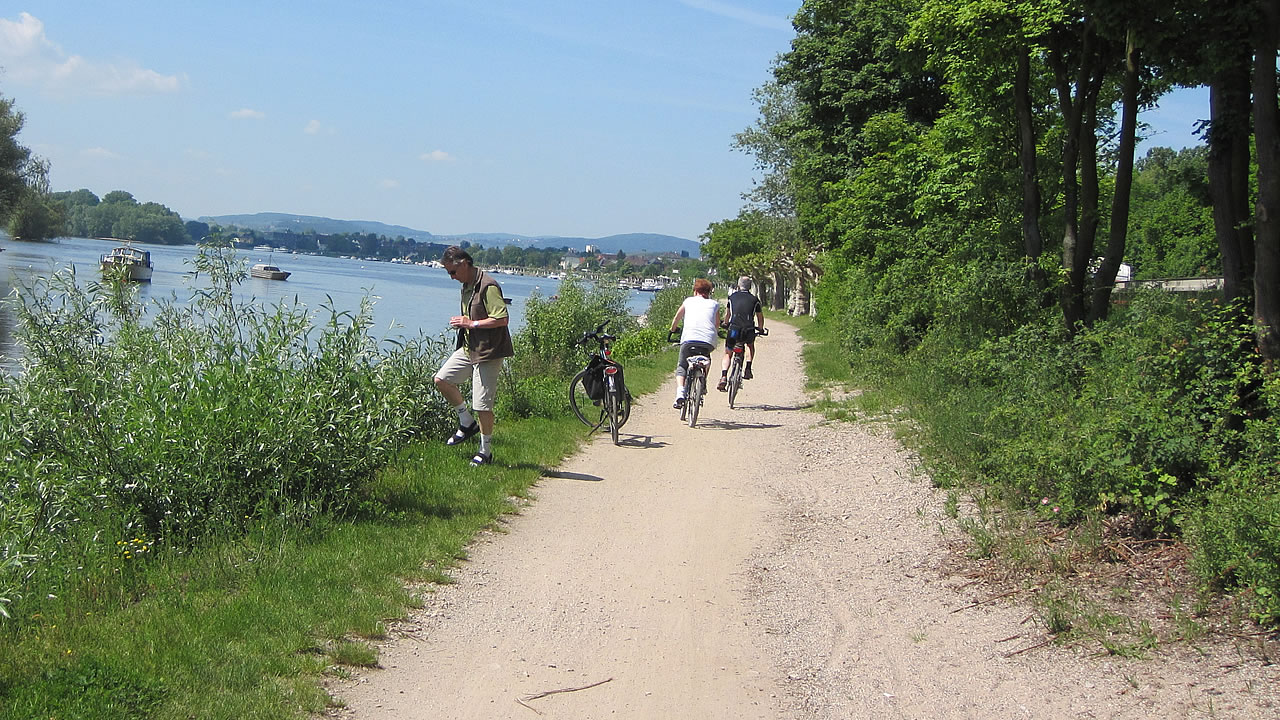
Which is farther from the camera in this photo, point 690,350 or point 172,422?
point 690,350

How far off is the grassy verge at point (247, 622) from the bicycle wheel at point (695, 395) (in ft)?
17.7

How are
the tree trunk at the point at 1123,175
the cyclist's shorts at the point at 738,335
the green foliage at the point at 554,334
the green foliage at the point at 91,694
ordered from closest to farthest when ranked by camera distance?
the green foliage at the point at 91,694, the tree trunk at the point at 1123,175, the cyclist's shorts at the point at 738,335, the green foliage at the point at 554,334

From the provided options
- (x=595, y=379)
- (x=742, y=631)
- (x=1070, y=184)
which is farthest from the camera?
(x=1070, y=184)

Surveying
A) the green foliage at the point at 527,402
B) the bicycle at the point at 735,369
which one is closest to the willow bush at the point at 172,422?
the green foliage at the point at 527,402

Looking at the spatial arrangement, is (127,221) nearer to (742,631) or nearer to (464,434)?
(464,434)

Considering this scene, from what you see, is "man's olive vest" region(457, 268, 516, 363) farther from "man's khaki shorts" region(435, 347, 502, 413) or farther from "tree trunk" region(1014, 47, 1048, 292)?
"tree trunk" region(1014, 47, 1048, 292)

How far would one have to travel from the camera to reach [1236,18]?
25.5ft

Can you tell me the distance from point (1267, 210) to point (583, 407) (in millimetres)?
8085

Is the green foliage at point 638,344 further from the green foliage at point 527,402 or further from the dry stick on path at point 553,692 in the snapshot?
the dry stick on path at point 553,692

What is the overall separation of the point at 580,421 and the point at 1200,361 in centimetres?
742

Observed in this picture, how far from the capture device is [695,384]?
13375 mm

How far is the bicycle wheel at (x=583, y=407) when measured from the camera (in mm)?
12434

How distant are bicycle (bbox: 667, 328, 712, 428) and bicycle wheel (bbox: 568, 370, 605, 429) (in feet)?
3.85

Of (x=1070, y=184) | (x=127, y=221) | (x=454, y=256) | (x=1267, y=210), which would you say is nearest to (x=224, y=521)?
(x=454, y=256)
